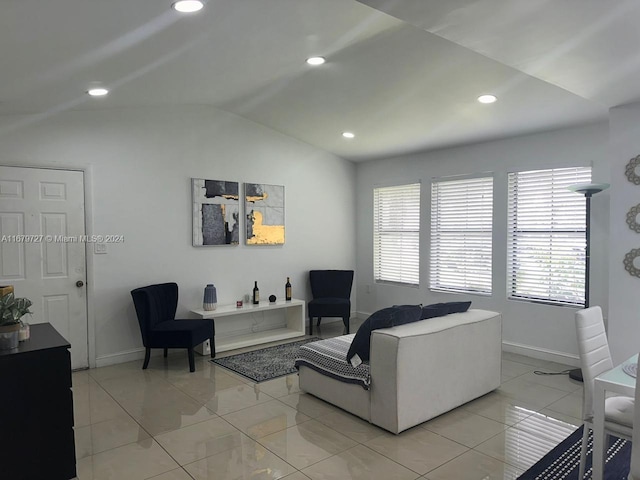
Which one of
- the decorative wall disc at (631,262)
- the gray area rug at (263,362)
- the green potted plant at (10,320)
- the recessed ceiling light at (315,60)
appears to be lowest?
the gray area rug at (263,362)

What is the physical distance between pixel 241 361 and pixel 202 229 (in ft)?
5.25

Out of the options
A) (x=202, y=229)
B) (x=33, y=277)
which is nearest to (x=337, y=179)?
(x=202, y=229)

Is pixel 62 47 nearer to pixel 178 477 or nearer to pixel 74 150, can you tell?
pixel 74 150

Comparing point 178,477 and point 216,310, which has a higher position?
point 216,310

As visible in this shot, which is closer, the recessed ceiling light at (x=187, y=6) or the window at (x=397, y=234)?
the recessed ceiling light at (x=187, y=6)

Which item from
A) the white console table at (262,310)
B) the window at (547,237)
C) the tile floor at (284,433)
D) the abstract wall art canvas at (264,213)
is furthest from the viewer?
the abstract wall art canvas at (264,213)

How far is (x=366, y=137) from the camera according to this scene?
18.5 ft

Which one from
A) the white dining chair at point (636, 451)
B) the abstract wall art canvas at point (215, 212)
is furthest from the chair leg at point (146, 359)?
the white dining chair at point (636, 451)

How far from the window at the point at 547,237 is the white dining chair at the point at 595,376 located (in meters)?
2.11

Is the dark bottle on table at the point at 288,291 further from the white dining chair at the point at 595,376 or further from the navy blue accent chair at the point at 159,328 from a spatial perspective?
the white dining chair at the point at 595,376

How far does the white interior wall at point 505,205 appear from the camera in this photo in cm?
444

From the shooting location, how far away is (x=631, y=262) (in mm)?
3449

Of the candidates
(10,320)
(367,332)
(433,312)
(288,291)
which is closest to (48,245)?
(10,320)

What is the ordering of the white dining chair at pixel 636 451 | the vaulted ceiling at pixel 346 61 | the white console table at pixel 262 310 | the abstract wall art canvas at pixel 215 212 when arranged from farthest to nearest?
1. the abstract wall art canvas at pixel 215 212
2. the white console table at pixel 262 310
3. the vaulted ceiling at pixel 346 61
4. the white dining chair at pixel 636 451
